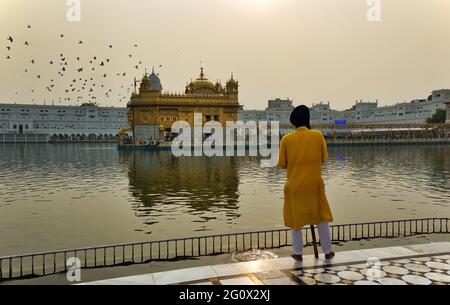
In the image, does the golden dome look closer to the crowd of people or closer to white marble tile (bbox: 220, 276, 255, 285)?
the crowd of people

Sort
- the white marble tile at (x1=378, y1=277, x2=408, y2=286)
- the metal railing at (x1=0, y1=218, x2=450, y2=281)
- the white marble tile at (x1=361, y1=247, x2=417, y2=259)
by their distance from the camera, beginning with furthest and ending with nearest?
the metal railing at (x1=0, y1=218, x2=450, y2=281) → the white marble tile at (x1=361, y1=247, x2=417, y2=259) → the white marble tile at (x1=378, y1=277, x2=408, y2=286)

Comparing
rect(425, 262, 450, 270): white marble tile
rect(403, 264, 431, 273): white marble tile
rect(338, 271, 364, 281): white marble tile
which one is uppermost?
rect(338, 271, 364, 281): white marble tile

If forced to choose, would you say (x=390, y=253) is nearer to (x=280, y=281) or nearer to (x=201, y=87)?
(x=280, y=281)

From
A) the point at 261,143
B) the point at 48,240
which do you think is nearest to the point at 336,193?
the point at 48,240

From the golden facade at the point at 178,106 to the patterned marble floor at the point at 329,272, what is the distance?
70.4 metres

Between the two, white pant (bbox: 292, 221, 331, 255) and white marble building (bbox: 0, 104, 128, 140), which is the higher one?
white marble building (bbox: 0, 104, 128, 140)

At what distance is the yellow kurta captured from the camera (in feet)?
21.0

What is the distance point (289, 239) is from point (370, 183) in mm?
14115

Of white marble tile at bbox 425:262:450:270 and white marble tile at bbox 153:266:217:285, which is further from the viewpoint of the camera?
white marble tile at bbox 425:262:450:270

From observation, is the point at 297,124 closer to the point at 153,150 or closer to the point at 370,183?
the point at 370,183

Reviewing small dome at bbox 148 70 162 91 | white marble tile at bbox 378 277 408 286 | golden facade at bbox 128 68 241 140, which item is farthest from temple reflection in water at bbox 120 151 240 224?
small dome at bbox 148 70 162 91

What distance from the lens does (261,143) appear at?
78.1 m
